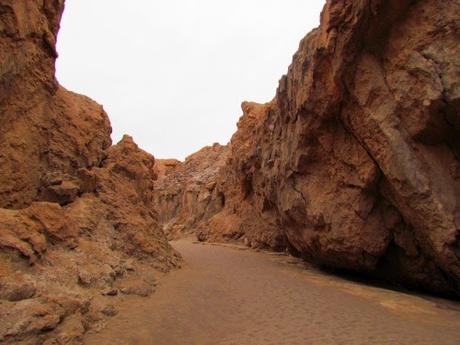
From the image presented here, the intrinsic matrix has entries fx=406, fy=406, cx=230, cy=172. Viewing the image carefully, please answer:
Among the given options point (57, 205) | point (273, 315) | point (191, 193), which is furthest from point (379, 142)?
point (191, 193)

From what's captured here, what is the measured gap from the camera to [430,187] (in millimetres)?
10703

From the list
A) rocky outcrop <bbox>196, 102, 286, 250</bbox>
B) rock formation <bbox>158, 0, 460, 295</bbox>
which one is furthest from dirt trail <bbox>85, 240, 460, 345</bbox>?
rocky outcrop <bbox>196, 102, 286, 250</bbox>

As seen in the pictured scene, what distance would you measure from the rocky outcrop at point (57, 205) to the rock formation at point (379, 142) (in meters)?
5.86

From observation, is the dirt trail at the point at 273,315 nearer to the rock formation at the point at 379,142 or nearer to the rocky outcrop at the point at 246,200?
the rock formation at the point at 379,142

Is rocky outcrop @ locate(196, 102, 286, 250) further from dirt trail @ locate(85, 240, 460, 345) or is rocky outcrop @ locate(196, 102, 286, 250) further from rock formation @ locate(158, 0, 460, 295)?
dirt trail @ locate(85, 240, 460, 345)

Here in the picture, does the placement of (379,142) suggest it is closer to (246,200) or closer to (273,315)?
(273,315)

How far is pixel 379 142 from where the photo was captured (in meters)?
11.8

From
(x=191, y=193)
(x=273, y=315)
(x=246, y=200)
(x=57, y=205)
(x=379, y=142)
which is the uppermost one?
(x=191, y=193)

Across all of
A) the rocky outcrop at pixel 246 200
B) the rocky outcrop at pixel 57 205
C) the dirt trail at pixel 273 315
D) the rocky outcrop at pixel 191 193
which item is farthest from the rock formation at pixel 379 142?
the rocky outcrop at pixel 191 193

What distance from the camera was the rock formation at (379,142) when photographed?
416 inches

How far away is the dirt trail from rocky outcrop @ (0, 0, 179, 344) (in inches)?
26.5

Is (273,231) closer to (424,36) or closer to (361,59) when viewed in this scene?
(361,59)

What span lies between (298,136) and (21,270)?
10.6m

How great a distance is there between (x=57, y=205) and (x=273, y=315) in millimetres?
5734
